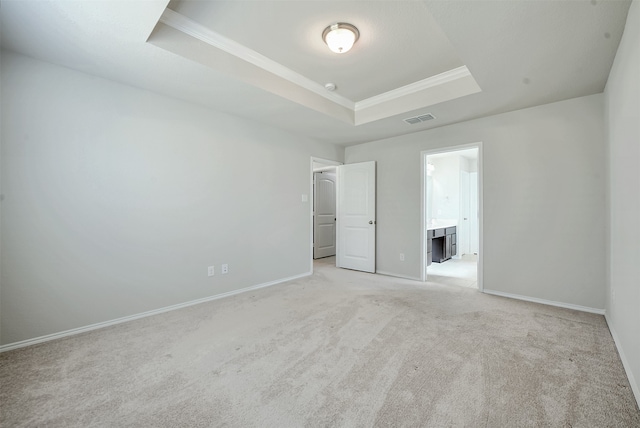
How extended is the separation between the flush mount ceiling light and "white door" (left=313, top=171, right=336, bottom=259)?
396 centimetres

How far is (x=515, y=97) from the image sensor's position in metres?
3.02

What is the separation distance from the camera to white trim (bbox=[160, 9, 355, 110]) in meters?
2.17

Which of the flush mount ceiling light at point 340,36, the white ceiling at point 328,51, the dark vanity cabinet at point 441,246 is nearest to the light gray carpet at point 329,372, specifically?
the white ceiling at point 328,51

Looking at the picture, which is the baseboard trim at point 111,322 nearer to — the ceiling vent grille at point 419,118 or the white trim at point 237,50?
the white trim at point 237,50

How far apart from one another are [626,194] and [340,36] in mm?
2359

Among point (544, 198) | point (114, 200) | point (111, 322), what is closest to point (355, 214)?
point (544, 198)

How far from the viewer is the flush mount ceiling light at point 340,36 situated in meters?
2.20

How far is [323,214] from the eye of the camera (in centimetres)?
644

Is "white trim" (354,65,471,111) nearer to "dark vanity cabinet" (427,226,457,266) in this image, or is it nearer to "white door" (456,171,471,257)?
"dark vanity cabinet" (427,226,457,266)

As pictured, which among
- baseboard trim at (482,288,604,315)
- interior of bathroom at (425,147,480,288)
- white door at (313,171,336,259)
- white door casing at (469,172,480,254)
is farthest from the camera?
white door casing at (469,172,480,254)

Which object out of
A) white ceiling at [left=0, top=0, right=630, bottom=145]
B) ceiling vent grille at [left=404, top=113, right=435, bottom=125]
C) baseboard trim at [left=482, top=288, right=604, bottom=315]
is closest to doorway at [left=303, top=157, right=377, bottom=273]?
ceiling vent grille at [left=404, top=113, right=435, bottom=125]

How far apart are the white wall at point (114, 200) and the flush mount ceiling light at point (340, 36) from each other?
5.86 ft

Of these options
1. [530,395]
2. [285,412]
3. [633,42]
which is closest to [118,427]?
[285,412]

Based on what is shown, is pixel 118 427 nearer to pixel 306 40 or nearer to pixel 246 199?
pixel 246 199
